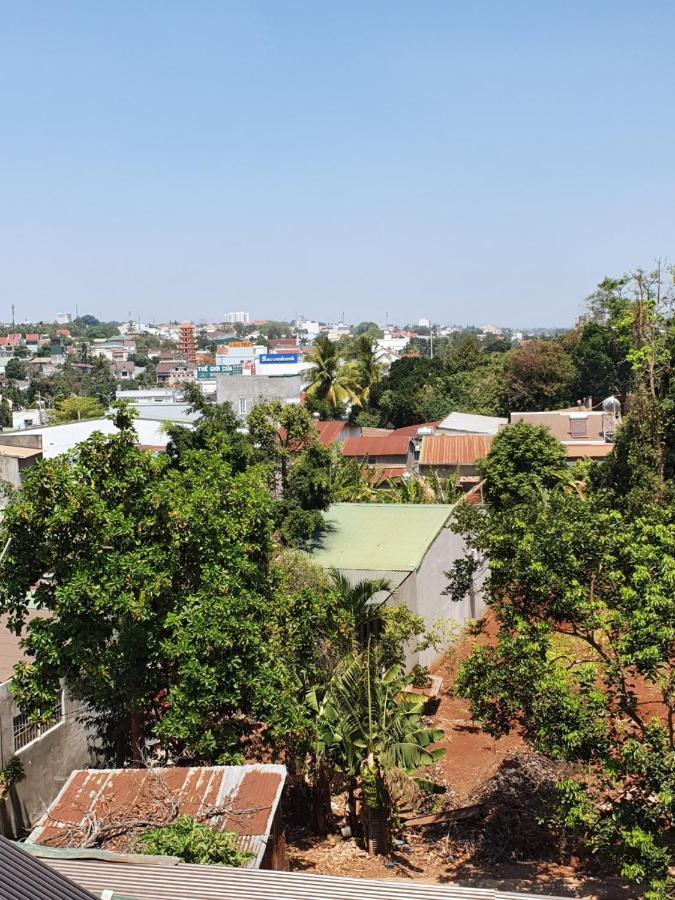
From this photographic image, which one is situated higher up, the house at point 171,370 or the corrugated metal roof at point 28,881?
the house at point 171,370

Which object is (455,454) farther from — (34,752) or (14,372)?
(14,372)

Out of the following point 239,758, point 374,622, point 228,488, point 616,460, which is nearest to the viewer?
point 239,758

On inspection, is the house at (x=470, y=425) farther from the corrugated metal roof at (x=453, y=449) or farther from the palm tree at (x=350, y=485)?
the palm tree at (x=350, y=485)

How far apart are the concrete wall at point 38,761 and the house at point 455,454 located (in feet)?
83.8

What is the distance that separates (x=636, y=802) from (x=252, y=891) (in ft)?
12.6

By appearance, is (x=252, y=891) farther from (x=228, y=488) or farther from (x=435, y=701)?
(x=435, y=701)

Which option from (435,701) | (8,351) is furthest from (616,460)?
(8,351)

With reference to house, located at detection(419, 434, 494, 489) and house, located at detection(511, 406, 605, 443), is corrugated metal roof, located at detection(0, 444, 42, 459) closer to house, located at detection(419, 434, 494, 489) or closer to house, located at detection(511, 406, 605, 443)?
house, located at detection(419, 434, 494, 489)

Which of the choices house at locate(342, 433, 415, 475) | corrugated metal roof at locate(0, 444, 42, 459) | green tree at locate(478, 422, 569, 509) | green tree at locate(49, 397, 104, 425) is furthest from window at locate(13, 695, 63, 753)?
green tree at locate(49, 397, 104, 425)

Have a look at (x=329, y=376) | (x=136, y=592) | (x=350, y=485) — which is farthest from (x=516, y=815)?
(x=329, y=376)

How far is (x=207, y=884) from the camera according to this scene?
8086 mm

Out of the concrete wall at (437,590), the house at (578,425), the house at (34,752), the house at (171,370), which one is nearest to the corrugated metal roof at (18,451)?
the concrete wall at (437,590)

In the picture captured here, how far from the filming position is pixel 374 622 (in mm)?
15906

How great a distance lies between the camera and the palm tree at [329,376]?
50406 millimetres
